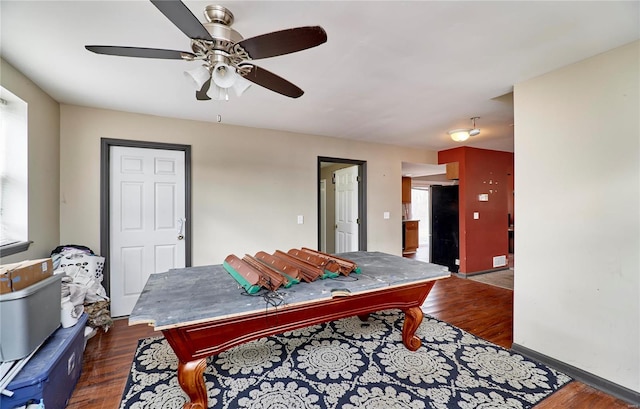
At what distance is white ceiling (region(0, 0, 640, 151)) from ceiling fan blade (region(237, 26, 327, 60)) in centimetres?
29

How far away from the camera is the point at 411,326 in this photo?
2.30 meters

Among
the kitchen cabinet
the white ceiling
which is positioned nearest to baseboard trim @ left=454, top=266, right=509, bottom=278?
the kitchen cabinet

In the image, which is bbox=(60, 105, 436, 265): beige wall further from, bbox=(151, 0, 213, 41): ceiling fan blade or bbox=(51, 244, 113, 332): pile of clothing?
bbox=(151, 0, 213, 41): ceiling fan blade

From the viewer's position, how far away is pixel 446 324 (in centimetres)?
287

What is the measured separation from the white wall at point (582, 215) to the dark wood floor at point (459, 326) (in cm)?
30

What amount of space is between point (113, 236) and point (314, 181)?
2.57m

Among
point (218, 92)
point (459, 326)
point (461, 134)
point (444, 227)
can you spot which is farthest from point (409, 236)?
point (218, 92)

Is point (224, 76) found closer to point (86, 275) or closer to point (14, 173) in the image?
point (14, 173)

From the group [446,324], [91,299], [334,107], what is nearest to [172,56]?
[334,107]

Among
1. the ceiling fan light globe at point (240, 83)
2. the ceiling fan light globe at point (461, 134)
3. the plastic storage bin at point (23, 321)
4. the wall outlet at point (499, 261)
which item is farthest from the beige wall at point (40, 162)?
the wall outlet at point (499, 261)

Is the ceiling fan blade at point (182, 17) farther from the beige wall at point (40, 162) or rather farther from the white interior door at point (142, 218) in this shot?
the white interior door at point (142, 218)

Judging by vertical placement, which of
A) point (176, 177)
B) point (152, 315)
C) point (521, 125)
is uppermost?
point (521, 125)

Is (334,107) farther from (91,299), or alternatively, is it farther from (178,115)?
(91,299)

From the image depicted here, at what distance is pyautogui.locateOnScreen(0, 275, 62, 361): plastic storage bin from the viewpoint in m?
1.47
